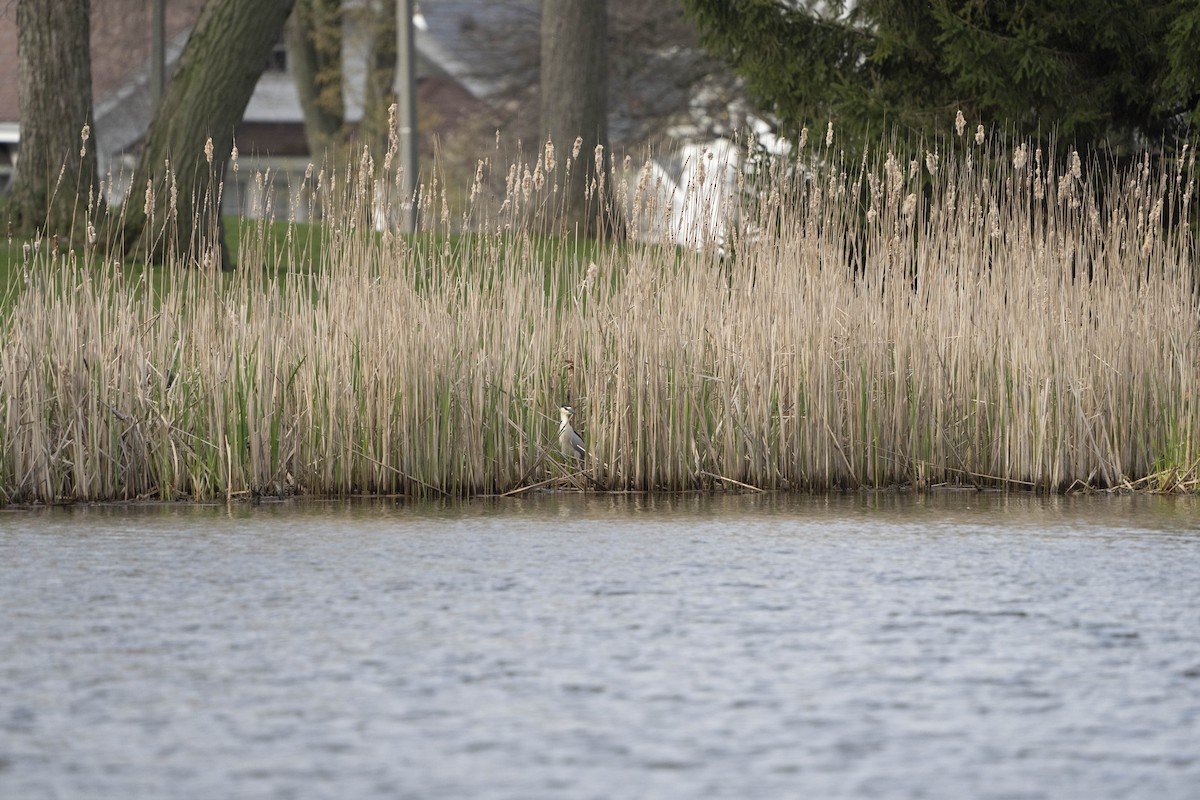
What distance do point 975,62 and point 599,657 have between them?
7.27 metres

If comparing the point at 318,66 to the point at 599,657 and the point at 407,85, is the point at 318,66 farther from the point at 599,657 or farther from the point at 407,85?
the point at 599,657

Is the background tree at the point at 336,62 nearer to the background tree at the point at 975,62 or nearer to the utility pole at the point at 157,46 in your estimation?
the utility pole at the point at 157,46

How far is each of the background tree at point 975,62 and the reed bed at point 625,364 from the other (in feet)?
8.78

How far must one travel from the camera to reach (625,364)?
8289 millimetres

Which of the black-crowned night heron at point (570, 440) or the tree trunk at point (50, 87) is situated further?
the tree trunk at point (50, 87)

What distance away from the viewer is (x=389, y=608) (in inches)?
217

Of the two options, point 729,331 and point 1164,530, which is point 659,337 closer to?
point 729,331

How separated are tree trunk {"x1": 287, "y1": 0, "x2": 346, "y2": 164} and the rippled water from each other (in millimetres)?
31170

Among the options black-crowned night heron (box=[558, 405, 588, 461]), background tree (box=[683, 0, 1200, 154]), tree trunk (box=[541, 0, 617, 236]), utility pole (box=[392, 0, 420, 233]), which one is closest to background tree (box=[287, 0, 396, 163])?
tree trunk (box=[541, 0, 617, 236])

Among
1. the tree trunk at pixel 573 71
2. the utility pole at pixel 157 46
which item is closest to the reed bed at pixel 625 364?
the tree trunk at pixel 573 71

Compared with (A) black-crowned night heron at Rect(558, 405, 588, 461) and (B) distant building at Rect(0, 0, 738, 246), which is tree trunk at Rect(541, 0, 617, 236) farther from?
(A) black-crowned night heron at Rect(558, 405, 588, 461)

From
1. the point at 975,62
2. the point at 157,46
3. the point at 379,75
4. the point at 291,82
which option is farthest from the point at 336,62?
the point at 975,62

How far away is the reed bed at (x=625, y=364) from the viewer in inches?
316

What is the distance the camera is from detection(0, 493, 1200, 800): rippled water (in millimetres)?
3943
